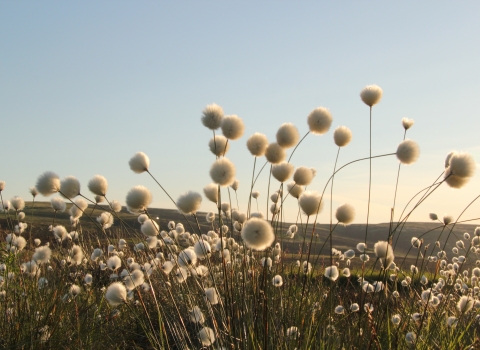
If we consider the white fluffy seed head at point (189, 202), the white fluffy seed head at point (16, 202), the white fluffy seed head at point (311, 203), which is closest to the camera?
the white fluffy seed head at point (189, 202)

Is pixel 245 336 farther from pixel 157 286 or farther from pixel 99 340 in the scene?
pixel 157 286

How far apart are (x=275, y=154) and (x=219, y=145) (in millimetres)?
413

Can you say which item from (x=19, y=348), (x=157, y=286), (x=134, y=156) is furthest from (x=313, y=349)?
(x=157, y=286)

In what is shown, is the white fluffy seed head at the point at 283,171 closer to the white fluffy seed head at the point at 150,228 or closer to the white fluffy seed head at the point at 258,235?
the white fluffy seed head at the point at 258,235

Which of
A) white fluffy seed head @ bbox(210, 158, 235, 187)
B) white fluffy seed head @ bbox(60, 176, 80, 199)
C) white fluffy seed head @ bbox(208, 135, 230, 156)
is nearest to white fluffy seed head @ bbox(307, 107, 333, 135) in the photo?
white fluffy seed head @ bbox(208, 135, 230, 156)

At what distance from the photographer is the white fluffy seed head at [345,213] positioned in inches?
117

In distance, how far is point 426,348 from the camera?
350cm

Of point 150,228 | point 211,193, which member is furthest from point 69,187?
point 211,193

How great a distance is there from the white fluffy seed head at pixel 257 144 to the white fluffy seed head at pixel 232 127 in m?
0.11

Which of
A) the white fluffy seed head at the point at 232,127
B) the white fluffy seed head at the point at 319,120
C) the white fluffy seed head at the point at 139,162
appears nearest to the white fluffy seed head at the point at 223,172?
the white fluffy seed head at the point at 232,127

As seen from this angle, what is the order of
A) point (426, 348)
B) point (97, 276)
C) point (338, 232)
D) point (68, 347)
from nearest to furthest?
point (426, 348), point (68, 347), point (97, 276), point (338, 232)

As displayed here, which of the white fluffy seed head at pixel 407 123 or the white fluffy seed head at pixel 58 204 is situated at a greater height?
the white fluffy seed head at pixel 407 123

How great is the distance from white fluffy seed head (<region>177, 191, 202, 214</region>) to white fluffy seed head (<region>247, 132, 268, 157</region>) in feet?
2.01

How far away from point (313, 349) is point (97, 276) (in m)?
5.42
